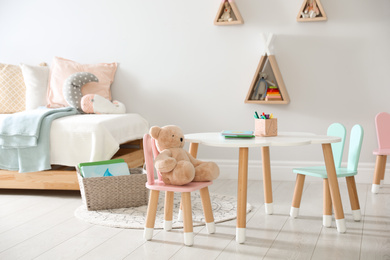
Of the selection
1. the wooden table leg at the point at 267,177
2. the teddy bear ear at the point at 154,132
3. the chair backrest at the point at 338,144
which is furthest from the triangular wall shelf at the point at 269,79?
the teddy bear ear at the point at 154,132

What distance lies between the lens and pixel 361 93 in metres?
3.39

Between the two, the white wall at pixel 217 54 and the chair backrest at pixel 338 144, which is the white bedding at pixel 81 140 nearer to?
the white wall at pixel 217 54

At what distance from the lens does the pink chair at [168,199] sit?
2.06 meters

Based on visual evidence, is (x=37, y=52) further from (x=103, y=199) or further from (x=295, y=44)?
(x=295, y=44)

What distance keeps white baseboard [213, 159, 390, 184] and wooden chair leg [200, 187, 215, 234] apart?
140 centimetres

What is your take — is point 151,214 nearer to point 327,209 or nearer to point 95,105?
point 327,209

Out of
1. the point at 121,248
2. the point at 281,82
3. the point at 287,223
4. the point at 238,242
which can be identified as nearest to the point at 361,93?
the point at 281,82

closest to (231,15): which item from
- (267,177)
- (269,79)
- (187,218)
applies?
(269,79)

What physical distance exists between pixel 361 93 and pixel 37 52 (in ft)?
8.28

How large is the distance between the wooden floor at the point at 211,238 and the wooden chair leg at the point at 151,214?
0.04m

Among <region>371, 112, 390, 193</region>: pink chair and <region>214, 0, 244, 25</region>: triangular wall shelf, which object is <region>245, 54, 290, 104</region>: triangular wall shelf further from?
<region>371, 112, 390, 193</region>: pink chair

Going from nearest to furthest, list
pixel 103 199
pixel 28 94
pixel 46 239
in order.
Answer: pixel 46 239 < pixel 103 199 < pixel 28 94

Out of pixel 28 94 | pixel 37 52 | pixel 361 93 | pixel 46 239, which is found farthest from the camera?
pixel 37 52

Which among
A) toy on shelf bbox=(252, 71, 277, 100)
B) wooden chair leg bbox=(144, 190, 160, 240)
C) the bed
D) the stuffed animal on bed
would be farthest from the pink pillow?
wooden chair leg bbox=(144, 190, 160, 240)
